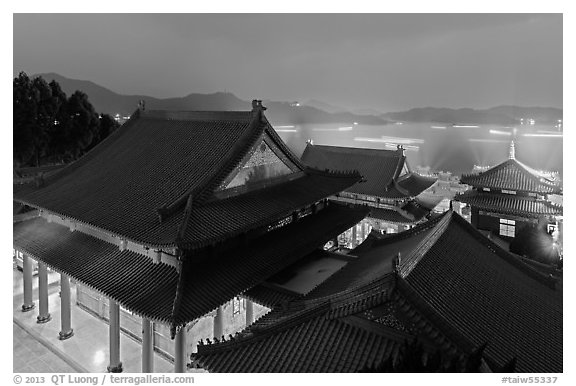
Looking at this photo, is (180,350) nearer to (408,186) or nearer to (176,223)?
(176,223)

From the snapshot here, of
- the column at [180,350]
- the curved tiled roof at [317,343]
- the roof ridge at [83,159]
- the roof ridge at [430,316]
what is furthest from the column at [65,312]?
the roof ridge at [430,316]

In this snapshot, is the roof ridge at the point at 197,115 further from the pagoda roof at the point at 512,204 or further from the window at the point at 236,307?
the pagoda roof at the point at 512,204

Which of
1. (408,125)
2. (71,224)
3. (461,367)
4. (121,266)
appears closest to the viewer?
(461,367)

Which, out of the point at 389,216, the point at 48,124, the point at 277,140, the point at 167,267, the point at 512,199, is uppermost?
the point at 48,124

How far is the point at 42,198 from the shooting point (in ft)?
50.9

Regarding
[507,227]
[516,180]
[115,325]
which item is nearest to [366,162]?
[516,180]

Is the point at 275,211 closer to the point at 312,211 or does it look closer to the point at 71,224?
the point at 312,211

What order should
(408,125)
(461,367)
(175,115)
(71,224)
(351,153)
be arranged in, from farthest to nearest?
(408,125), (351,153), (175,115), (71,224), (461,367)

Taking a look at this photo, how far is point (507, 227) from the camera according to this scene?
26.3 m

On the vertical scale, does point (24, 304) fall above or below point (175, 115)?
below

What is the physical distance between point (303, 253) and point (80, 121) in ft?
101

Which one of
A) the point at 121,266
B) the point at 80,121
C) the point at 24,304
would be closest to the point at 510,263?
the point at 121,266

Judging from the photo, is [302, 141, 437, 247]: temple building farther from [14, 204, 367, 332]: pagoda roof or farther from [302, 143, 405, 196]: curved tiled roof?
[14, 204, 367, 332]: pagoda roof

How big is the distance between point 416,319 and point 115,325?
10.9 m
